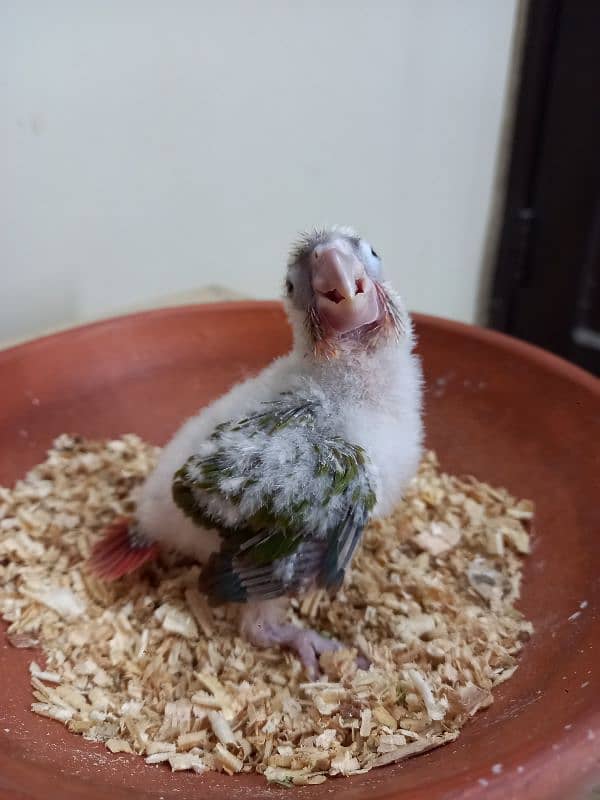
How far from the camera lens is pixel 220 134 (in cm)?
112

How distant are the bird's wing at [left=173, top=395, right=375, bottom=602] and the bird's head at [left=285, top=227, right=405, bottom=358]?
0.08 metres

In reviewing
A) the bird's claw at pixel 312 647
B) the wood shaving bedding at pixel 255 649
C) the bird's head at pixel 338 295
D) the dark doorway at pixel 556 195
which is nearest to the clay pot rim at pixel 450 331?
the wood shaving bedding at pixel 255 649

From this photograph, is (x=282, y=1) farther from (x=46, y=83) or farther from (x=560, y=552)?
(x=560, y=552)

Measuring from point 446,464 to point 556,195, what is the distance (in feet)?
3.05

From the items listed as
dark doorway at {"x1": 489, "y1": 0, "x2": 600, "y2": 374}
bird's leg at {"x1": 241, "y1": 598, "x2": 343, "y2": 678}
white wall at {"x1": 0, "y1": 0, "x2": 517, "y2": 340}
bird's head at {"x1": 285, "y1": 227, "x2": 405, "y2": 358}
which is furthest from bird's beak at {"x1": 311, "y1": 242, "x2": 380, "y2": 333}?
dark doorway at {"x1": 489, "y1": 0, "x2": 600, "y2": 374}

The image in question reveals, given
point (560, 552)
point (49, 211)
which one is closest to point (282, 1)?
point (49, 211)

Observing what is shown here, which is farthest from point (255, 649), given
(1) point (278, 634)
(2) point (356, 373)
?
(2) point (356, 373)

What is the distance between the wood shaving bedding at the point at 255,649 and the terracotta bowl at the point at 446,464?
0.07 ft

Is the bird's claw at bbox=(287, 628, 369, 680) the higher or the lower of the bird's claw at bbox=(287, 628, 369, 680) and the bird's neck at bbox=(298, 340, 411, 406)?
the lower

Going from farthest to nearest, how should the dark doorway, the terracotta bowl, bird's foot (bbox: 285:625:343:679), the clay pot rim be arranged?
the dark doorway < the clay pot rim < bird's foot (bbox: 285:625:343:679) < the terracotta bowl

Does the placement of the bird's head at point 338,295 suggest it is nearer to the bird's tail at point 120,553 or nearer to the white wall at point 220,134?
the bird's tail at point 120,553

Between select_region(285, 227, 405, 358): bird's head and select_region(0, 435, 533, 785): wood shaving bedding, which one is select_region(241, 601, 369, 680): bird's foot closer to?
select_region(0, 435, 533, 785): wood shaving bedding

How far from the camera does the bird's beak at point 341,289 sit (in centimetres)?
57

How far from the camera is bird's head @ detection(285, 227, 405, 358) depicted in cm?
57
